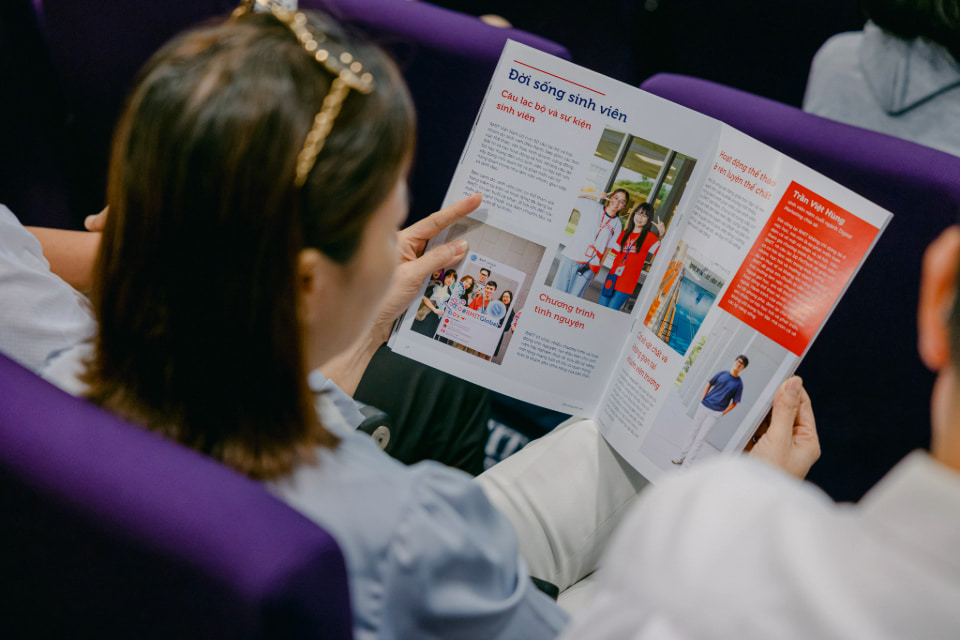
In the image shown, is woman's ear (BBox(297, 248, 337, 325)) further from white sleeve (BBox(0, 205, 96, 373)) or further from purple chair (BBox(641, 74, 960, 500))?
purple chair (BBox(641, 74, 960, 500))

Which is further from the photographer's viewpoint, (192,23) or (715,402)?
(192,23)

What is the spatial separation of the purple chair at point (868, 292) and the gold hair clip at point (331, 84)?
0.70 meters

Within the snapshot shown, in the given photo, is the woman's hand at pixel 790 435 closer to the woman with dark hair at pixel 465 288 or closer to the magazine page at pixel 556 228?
the magazine page at pixel 556 228

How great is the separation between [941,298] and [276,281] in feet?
1.74

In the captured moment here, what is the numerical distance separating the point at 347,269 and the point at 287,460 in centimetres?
20

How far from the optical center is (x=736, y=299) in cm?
102

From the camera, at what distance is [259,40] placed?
0.70m

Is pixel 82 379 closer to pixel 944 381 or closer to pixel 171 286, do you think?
pixel 171 286

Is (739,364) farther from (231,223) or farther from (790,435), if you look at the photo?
(231,223)

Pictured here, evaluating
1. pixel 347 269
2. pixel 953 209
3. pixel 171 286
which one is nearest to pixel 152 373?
pixel 171 286

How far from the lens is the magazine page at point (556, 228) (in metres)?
1.10

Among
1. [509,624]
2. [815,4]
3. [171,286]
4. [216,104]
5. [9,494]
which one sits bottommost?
[509,624]

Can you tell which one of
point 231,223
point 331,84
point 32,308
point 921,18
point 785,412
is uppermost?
point 921,18

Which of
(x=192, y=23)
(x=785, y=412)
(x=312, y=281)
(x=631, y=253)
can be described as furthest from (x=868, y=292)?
(x=192, y=23)
